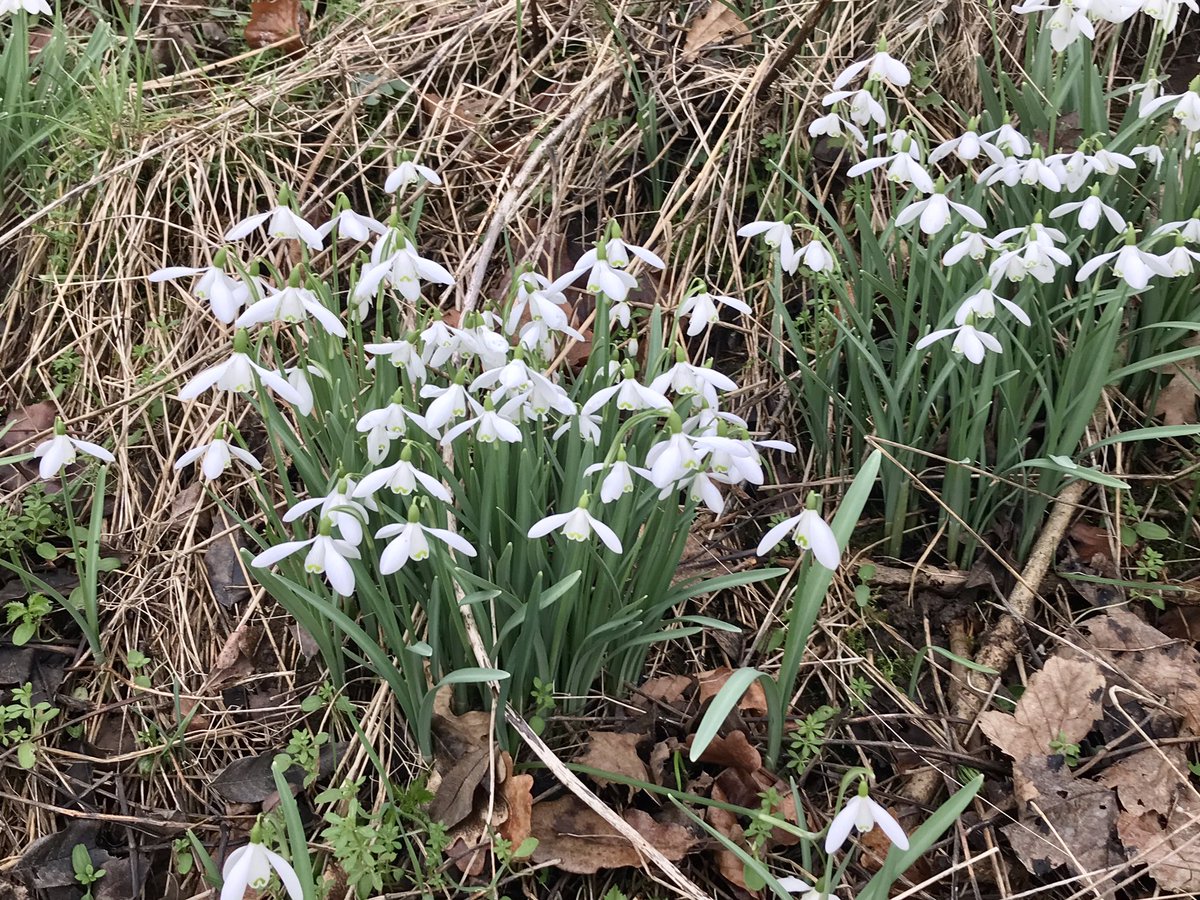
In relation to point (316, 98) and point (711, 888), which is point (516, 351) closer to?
point (711, 888)

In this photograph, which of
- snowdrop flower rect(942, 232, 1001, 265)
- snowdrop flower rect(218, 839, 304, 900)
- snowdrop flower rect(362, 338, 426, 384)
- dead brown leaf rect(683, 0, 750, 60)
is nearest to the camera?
snowdrop flower rect(218, 839, 304, 900)

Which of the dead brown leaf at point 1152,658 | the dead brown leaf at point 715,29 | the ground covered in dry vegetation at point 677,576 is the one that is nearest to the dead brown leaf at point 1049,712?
the ground covered in dry vegetation at point 677,576

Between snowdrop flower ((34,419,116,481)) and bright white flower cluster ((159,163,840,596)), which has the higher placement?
bright white flower cluster ((159,163,840,596))

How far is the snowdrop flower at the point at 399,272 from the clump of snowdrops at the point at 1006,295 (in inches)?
26.1

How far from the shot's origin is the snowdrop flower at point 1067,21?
2.12 metres

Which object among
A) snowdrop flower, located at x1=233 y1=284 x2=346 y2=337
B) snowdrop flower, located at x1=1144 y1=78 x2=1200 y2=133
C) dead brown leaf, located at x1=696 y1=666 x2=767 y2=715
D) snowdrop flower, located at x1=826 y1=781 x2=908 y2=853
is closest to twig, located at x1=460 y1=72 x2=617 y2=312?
snowdrop flower, located at x1=233 y1=284 x2=346 y2=337

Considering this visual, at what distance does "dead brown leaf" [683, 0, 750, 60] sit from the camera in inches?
119

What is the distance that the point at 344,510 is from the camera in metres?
1.43

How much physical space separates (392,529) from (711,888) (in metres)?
0.84

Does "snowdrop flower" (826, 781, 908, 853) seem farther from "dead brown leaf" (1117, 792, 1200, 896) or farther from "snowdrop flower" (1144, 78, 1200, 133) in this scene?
"snowdrop flower" (1144, 78, 1200, 133)

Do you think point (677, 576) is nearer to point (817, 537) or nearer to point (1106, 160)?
point (817, 537)

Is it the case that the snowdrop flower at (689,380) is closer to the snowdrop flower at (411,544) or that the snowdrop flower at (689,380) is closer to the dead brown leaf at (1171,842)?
the snowdrop flower at (411,544)

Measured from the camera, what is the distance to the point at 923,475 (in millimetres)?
2209

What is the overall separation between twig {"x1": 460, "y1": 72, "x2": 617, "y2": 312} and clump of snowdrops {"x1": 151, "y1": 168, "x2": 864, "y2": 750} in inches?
16.1
